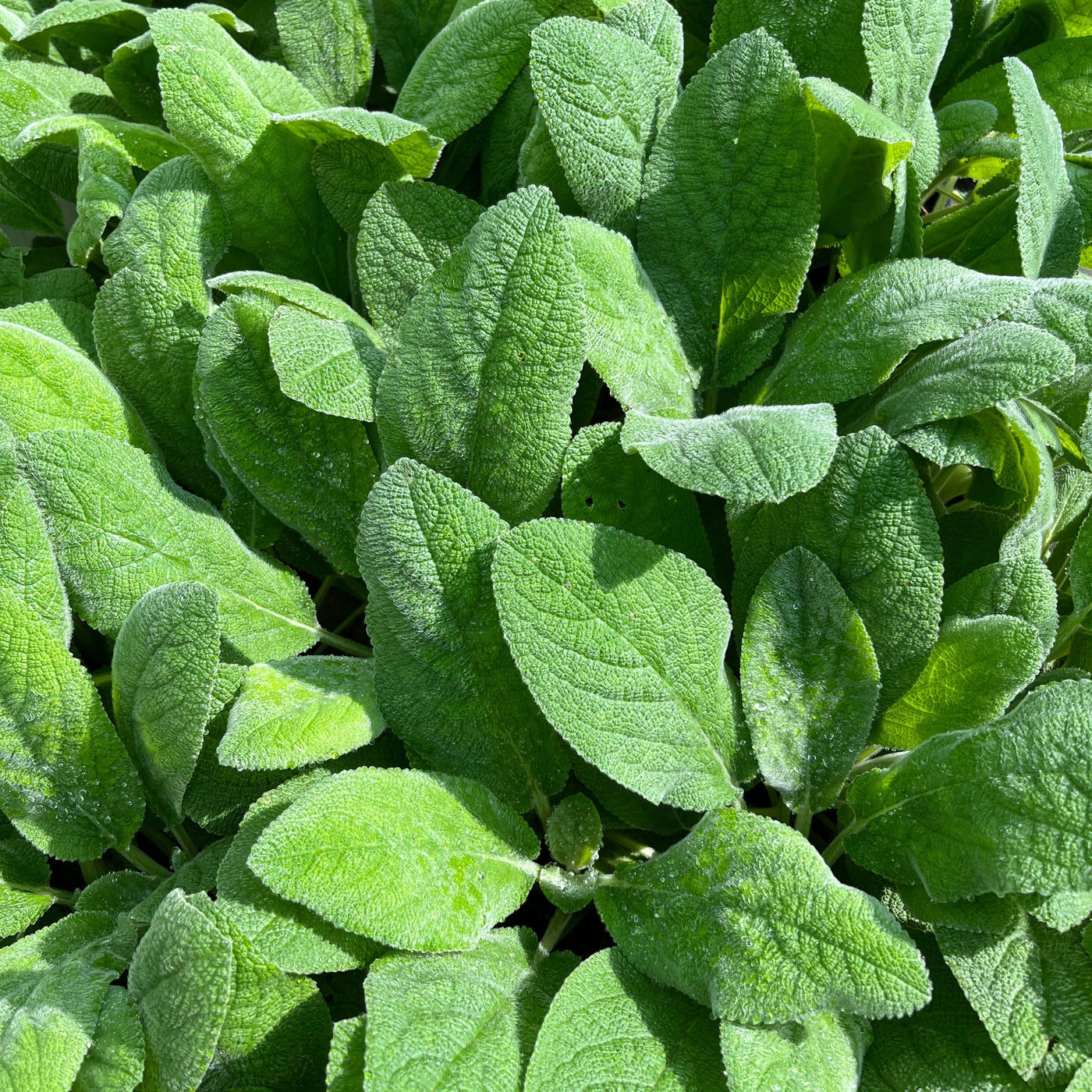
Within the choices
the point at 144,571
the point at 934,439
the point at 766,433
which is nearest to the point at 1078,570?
the point at 934,439

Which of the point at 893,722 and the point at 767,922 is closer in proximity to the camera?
the point at 767,922

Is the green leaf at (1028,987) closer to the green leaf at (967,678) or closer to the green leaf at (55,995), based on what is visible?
the green leaf at (967,678)

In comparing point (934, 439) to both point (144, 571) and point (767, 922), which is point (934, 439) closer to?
point (767, 922)

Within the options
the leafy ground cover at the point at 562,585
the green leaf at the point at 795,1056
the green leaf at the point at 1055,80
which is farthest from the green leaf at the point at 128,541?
the green leaf at the point at 1055,80

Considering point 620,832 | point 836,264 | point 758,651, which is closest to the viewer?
point 758,651

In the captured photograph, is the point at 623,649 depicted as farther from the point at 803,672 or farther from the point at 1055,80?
the point at 1055,80

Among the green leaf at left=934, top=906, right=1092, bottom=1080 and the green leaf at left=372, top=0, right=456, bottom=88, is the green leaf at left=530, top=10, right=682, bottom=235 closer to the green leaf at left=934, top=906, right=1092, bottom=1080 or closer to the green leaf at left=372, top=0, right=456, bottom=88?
the green leaf at left=372, top=0, right=456, bottom=88
